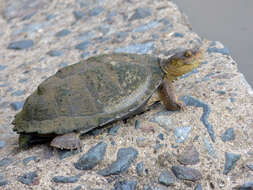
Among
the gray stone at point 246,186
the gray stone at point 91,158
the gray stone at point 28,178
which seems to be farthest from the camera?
the gray stone at point 91,158

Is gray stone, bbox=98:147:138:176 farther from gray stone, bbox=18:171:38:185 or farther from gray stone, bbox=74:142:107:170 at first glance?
gray stone, bbox=18:171:38:185

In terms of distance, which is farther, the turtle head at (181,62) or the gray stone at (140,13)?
the gray stone at (140,13)

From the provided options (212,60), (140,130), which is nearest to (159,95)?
(140,130)

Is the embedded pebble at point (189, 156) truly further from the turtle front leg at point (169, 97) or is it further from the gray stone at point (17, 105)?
the gray stone at point (17, 105)

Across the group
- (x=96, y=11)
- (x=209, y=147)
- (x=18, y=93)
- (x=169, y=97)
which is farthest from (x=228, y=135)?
(x=96, y=11)

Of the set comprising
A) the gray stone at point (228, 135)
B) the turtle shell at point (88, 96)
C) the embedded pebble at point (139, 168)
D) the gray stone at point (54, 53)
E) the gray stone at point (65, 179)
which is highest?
the turtle shell at point (88, 96)

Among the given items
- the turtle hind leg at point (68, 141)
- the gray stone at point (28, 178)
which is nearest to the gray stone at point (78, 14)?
the turtle hind leg at point (68, 141)

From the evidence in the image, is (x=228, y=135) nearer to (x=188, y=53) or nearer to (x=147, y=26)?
(x=188, y=53)
